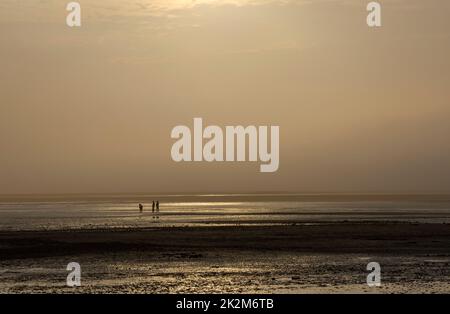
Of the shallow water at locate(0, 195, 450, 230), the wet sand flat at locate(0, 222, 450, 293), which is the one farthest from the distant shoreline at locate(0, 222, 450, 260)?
the shallow water at locate(0, 195, 450, 230)

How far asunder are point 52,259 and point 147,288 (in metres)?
13.5

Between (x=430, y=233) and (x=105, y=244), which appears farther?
(x=430, y=233)

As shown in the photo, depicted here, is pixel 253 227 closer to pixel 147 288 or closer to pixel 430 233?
pixel 430 233

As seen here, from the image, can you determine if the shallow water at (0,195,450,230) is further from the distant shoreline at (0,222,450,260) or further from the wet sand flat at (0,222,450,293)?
the wet sand flat at (0,222,450,293)

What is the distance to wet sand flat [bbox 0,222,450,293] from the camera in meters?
35.3

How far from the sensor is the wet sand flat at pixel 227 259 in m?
35.3

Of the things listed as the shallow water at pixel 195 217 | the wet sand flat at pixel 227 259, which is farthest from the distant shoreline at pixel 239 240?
the shallow water at pixel 195 217

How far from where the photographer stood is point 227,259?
45625 mm

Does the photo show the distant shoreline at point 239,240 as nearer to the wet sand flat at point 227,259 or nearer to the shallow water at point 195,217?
the wet sand flat at point 227,259

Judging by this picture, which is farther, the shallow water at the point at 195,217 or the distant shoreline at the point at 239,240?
the shallow water at the point at 195,217

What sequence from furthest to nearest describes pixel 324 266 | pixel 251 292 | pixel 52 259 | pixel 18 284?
pixel 52 259
pixel 324 266
pixel 18 284
pixel 251 292
